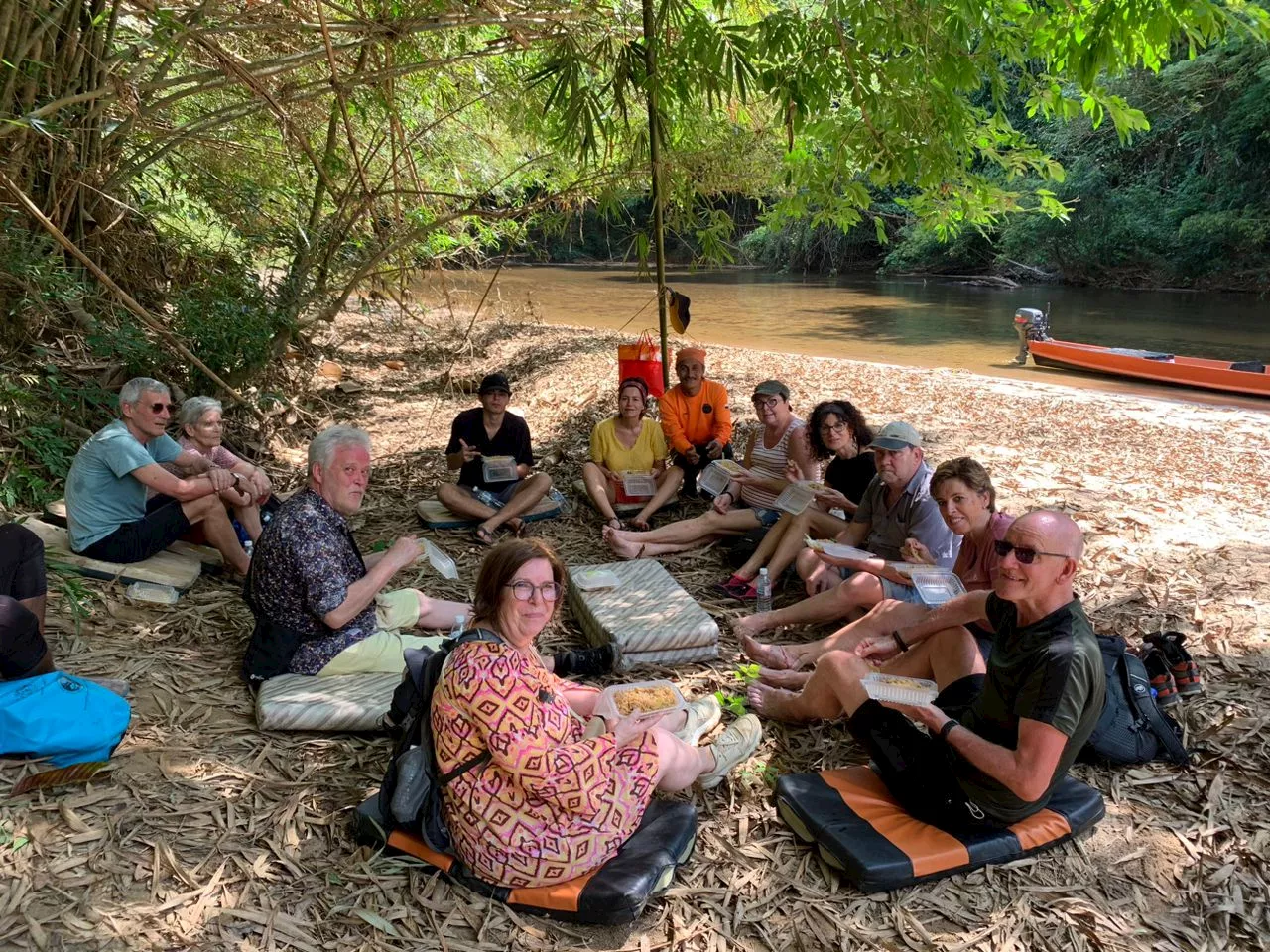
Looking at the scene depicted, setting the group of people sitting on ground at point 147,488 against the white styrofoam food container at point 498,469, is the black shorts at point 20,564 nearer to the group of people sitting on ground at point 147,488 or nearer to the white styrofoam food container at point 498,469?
the group of people sitting on ground at point 147,488

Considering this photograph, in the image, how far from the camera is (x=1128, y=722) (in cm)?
303

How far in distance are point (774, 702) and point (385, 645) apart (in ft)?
5.33

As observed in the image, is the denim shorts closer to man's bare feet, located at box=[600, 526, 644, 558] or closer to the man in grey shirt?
the man in grey shirt

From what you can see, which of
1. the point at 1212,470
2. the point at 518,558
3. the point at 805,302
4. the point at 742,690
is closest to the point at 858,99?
the point at 742,690

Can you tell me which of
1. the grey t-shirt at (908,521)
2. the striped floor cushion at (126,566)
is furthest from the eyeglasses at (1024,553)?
the striped floor cushion at (126,566)

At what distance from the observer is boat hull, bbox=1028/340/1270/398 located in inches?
489

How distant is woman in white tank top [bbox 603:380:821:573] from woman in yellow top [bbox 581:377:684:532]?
386 mm

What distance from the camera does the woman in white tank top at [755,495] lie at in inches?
207

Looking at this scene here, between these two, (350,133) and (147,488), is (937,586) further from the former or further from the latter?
(350,133)

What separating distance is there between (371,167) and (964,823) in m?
8.97

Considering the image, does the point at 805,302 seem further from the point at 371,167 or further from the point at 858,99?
the point at 858,99

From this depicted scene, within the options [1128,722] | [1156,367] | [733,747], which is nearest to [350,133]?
[733,747]

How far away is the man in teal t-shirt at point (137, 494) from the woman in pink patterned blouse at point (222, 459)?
0.21m

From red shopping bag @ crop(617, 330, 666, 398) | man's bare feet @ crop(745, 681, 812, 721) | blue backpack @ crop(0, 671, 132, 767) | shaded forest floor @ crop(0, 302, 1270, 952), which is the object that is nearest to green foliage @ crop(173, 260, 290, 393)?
shaded forest floor @ crop(0, 302, 1270, 952)
